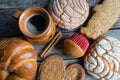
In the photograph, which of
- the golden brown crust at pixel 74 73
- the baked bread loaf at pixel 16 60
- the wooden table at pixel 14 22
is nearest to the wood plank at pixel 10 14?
the wooden table at pixel 14 22

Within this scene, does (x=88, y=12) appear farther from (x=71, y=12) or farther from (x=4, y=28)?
(x=4, y=28)

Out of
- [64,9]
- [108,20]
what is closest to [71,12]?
[64,9]

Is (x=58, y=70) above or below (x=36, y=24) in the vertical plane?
below

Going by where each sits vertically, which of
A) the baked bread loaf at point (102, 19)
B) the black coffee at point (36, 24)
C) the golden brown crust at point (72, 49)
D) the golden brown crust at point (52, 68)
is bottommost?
the golden brown crust at point (52, 68)

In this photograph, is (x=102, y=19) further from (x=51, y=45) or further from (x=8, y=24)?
(x=8, y=24)

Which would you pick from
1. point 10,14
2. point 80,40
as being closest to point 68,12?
A: point 80,40

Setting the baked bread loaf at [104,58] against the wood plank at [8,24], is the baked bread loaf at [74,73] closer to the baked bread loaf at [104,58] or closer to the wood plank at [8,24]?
the baked bread loaf at [104,58]
